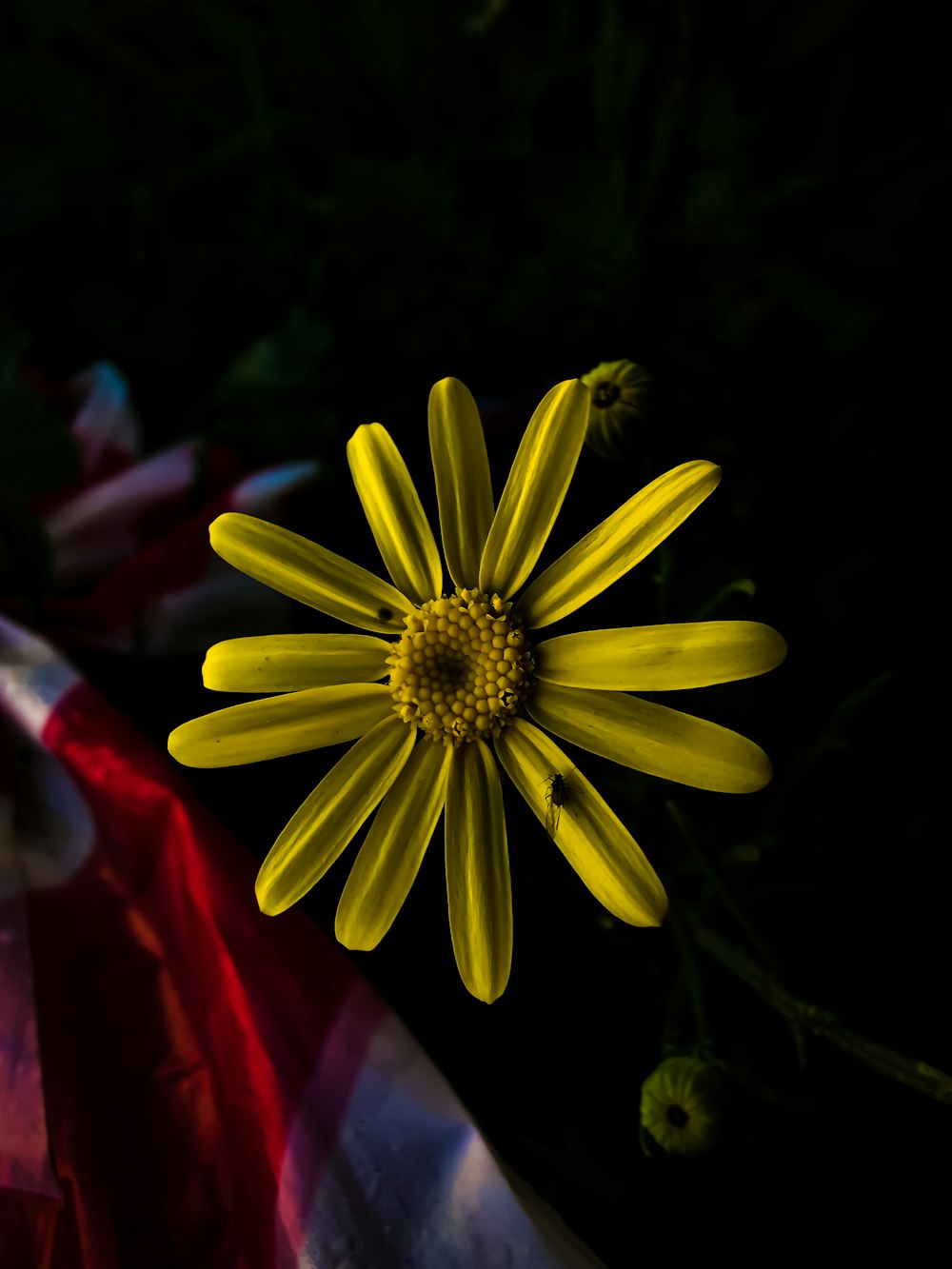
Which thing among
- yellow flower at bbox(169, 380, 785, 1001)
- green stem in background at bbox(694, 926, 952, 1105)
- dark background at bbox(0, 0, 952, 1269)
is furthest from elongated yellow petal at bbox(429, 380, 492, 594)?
green stem in background at bbox(694, 926, 952, 1105)

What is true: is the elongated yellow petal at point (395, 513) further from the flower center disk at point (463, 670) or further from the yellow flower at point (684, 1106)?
the yellow flower at point (684, 1106)

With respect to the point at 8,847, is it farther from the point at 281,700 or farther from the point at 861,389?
the point at 861,389

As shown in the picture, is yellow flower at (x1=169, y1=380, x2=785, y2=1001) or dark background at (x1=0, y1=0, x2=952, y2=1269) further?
dark background at (x1=0, y1=0, x2=952, y2=1269)

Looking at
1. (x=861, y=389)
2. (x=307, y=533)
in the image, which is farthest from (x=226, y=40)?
(x=861, y=389)

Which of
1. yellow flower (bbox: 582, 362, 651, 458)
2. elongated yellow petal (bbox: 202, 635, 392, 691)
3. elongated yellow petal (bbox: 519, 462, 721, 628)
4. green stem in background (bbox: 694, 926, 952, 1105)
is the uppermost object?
yellow flower (bbox: 582, 362, 651, 458)

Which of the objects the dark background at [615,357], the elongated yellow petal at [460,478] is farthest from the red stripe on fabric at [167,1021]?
the elongated yellow petal at [460,478]

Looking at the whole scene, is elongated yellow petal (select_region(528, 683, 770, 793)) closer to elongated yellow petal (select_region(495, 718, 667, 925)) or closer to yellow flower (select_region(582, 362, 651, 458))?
elongated yellow petal (select_region(495, 718, 667, 925))

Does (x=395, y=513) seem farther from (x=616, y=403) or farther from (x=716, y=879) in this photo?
(x=716, y=879)
